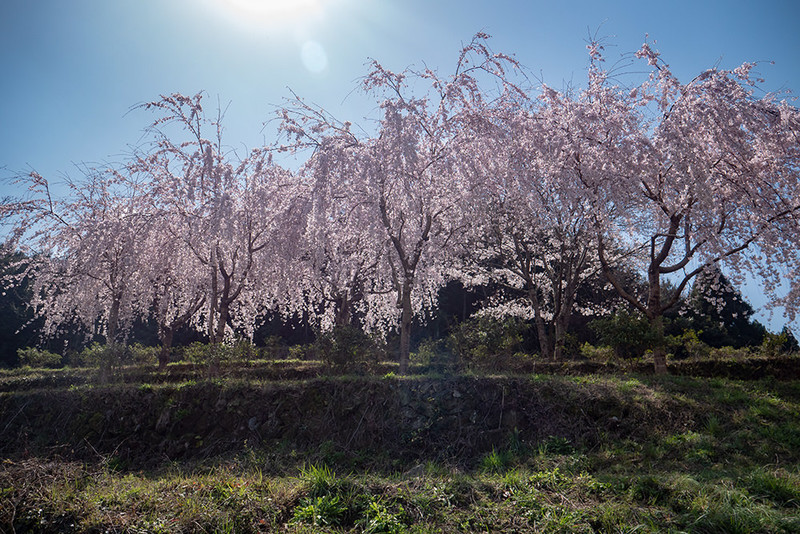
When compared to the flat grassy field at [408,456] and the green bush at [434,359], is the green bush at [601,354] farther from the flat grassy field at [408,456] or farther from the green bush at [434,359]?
the green bush at [434,359]

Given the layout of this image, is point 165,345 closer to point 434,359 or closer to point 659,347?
point 434,359

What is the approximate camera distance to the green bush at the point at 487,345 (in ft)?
30.2

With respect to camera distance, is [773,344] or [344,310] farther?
[344,310]

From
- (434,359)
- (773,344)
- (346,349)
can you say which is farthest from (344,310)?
(773,344)

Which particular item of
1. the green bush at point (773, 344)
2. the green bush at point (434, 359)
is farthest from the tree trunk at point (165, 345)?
the green bush at point (773, 344)

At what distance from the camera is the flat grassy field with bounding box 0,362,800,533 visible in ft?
12.8

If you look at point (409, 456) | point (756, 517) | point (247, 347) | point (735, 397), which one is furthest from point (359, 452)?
point (247, 347)

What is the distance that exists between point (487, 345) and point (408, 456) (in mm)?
3554

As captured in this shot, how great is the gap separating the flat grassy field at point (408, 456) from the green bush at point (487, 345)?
2.01 meters

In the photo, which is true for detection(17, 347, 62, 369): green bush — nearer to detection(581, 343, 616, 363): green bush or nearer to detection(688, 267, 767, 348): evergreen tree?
detection(581, 343, 616, 363): green bush

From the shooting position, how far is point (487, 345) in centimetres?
923

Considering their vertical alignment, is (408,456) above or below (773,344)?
below

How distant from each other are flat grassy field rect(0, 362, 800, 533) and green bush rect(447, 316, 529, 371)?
6.58 feet

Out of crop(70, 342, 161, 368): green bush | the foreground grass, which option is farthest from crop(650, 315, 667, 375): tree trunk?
crop(70, 342, 161, 368): green bush
